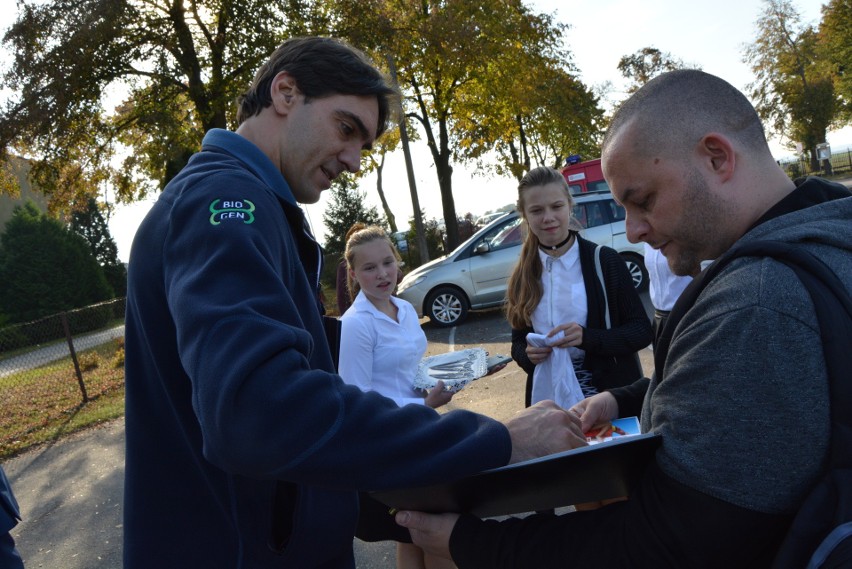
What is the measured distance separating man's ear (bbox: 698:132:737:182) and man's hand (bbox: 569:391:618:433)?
976 mm

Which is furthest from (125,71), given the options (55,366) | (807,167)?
(807,167)

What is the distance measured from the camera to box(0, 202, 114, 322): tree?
87.5ft

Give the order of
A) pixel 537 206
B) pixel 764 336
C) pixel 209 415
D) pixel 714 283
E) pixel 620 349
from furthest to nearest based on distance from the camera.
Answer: pixel 537 206 → pixel 620 349 → pixel 714 283 → pixel 764 336 → pixel 209 415

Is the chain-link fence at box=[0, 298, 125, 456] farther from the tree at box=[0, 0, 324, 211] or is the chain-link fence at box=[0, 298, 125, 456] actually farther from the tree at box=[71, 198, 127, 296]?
the tree at box=[71, 198, 127, 296]

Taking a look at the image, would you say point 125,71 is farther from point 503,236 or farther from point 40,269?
point 40,269

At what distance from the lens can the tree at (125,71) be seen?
11828 millimetres

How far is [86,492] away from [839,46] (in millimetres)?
41891

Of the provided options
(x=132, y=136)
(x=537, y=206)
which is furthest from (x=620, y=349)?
(x=132, y=136)

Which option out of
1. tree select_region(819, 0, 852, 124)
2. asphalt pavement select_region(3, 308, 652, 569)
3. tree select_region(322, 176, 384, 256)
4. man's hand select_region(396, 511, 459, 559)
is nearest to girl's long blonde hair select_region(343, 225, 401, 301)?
asphalt pavement select_region(3, 308, 652, 569)

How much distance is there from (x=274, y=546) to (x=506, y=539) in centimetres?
51

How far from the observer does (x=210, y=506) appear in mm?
1395

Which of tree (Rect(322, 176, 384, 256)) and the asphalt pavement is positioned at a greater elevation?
tree (Rect(322, 176, 384, 256))

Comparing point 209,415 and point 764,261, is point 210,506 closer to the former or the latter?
point 209,415

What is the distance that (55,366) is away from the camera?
12430 mm
